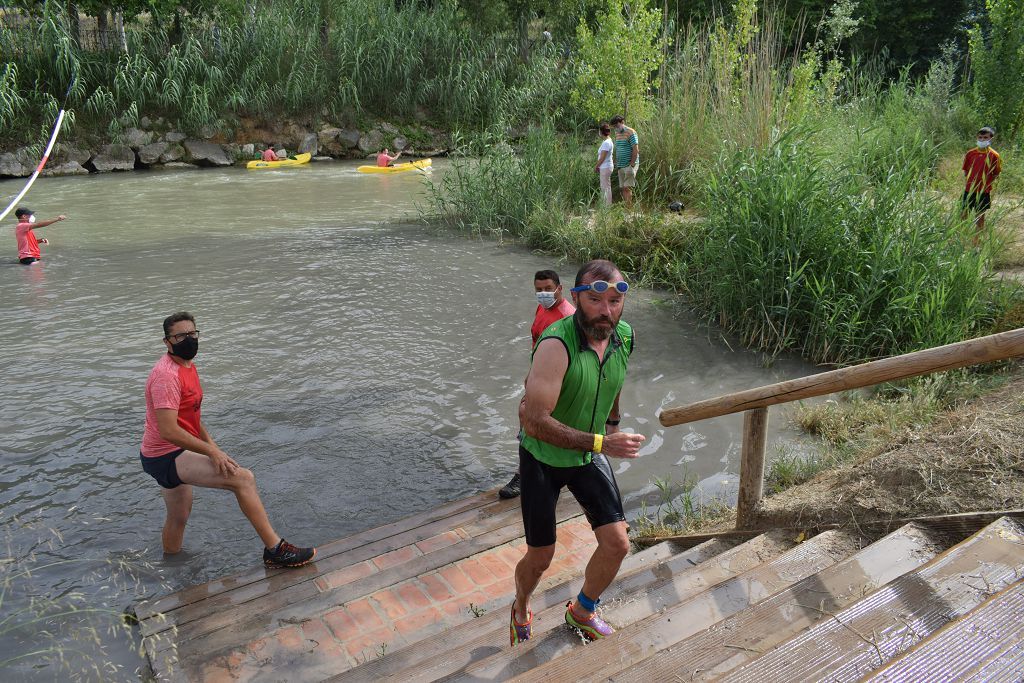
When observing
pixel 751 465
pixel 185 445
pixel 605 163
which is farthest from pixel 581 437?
pixel 605 163

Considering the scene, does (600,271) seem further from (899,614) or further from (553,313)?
(553,313)

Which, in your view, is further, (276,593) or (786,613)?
(276,593)

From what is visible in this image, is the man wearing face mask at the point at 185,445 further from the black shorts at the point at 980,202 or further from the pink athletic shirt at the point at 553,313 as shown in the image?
the black shorts at the point at 980,202

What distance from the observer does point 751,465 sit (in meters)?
4.05

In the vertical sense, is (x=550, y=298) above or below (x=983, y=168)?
above

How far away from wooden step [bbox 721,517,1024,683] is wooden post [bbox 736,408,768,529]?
3.80ft

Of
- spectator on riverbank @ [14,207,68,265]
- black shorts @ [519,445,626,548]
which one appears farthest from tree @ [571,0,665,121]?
black shorts @ [519,445,626,548]

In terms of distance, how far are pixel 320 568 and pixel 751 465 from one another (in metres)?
2.48

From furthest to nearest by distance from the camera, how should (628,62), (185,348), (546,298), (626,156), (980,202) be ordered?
1. (628,62)
2. (626,156)
3. (980,202)
4. (546,298)
5. (185,348)

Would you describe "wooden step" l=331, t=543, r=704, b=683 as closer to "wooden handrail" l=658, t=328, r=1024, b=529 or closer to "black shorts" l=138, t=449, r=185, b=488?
"wooden handrail" l=658, t=328, r=1024, b=529

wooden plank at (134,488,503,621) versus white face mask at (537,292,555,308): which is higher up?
white face mask at (537,292,555,308)

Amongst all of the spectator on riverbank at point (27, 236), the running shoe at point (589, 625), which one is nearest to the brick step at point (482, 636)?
the running shoe at point (589, 625)

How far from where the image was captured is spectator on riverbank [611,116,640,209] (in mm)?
12427

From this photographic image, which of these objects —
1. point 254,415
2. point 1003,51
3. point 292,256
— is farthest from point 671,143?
point 254,415
